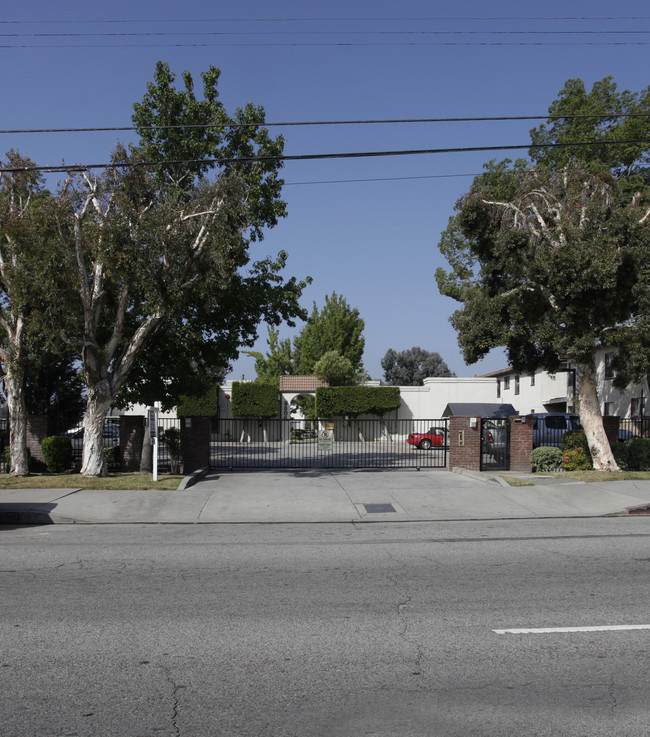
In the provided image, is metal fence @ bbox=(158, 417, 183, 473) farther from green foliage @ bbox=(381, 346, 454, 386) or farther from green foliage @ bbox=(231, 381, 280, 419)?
green foliage @ bbox=(381, 346, 454, 386)

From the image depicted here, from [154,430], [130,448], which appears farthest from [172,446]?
[154,430]

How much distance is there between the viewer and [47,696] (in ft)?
15.1

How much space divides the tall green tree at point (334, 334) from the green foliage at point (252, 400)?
12.9 meters

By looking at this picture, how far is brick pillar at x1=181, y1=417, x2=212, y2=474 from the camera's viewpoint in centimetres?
1967

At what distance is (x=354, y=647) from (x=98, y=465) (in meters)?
13.0

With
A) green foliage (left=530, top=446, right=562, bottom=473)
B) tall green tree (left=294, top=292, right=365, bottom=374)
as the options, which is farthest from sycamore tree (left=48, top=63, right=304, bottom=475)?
tall green tree (left=294, top=292, right=365, bottom=374)

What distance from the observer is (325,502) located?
14875 millimetres

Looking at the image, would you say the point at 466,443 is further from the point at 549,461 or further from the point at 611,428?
the point at 611,428

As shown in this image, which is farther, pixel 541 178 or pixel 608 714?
pixel 541 178

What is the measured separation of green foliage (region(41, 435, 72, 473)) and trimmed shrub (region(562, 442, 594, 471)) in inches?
570

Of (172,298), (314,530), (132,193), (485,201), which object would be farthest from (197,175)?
(314,530)

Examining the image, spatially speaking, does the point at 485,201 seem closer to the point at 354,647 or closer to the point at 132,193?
the point at 132,193

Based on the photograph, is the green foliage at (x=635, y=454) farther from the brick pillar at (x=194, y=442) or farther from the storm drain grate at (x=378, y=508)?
the brick pillar at (x=194, y=442)

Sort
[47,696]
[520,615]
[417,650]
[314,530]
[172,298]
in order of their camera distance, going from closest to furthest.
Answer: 1. [47,696]
2. [417,650]
3. [520,615]
4. [314,530]
5. [172,298]
